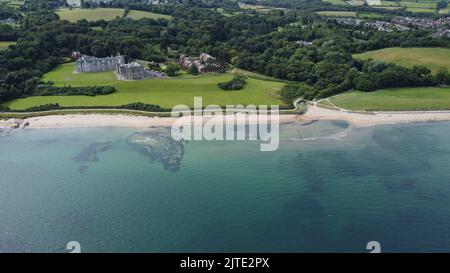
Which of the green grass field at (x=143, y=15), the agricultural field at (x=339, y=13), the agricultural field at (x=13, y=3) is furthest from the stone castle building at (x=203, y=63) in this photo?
the agricultural field at (x=339, y=13)

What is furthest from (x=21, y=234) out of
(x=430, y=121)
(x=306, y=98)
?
(x=430, y=121)

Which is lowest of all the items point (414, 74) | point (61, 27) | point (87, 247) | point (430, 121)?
point (87, 247)

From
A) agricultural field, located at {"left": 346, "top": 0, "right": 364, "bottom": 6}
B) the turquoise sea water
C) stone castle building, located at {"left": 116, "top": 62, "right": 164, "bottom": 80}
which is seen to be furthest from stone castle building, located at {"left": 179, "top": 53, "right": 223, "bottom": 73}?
agricultural field, located at {"left": 346, "top": 0, "right": 364, "bottom": 6}

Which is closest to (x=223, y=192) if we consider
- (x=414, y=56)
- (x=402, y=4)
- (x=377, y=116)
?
(x=377, y=116)

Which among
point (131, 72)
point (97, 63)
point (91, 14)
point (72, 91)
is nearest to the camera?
point (72, 91)

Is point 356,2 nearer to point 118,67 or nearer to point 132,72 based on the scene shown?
point 118,67

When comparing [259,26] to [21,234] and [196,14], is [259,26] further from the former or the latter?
[21,234]
